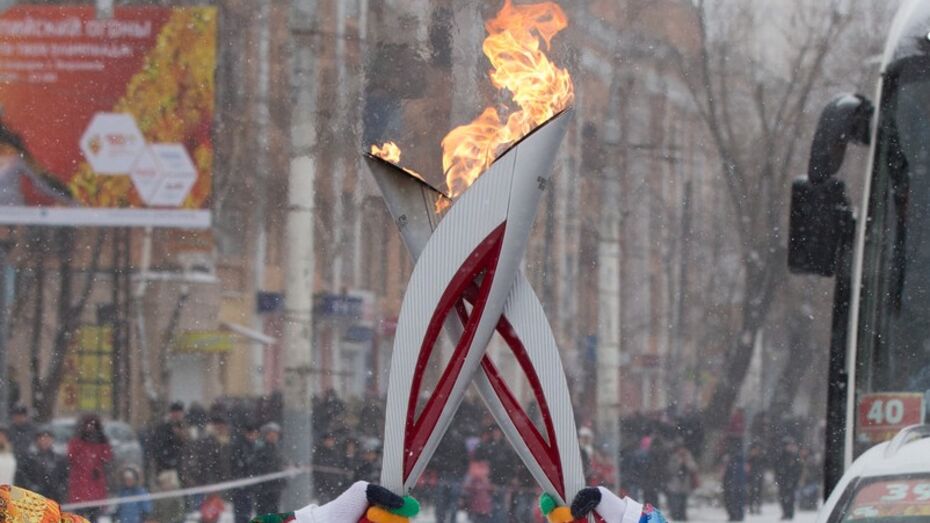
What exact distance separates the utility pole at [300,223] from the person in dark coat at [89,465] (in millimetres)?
1552

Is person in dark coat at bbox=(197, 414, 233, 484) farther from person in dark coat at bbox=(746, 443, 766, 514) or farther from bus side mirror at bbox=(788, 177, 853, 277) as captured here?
bus side mirror at bbox=(788, 177, 853, 277)

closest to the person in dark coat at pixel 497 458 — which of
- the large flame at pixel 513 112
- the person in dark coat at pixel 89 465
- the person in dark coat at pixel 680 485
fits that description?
the person in dark coat at pixel 680 485

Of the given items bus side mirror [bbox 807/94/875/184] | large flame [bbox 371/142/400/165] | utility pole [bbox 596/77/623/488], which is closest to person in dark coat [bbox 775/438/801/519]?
utility pole [bbox 596/77/623/488]

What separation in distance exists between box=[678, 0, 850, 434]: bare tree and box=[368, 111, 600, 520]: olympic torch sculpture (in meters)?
10.9

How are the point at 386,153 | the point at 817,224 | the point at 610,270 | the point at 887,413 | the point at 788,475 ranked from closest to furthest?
the point at 386,153 → the point at 887,413 → the point at 817,224 → the point at 788,475 → the point at 610,270

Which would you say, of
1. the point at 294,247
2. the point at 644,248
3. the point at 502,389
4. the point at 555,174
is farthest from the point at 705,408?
the point at 502,389

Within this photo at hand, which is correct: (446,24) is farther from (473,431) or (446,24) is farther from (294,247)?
(473,431)

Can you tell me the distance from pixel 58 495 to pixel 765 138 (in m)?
7.12

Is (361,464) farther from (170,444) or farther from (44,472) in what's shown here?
(44,472)

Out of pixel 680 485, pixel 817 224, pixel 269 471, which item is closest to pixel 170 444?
pixel 269 471

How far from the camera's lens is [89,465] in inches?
422

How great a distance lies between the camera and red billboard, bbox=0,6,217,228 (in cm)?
1275

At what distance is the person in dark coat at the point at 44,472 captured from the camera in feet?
34.9

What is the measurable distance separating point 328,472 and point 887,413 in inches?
296
